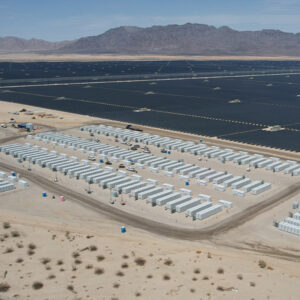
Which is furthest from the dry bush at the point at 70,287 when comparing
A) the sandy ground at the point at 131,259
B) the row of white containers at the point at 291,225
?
the row of white containers at the point at 291,225

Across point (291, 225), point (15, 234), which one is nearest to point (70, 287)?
point (15, 234)

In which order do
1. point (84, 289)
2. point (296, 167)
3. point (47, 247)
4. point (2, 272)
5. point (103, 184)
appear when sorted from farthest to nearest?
point (296, 167) → point (103, 184) → point (47, 247) → point (2, 272) → point (84, 289)

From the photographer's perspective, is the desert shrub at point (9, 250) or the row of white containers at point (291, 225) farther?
the row of white containers at point (291, 225)

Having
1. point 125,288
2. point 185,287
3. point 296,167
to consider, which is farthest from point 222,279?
point 296,167

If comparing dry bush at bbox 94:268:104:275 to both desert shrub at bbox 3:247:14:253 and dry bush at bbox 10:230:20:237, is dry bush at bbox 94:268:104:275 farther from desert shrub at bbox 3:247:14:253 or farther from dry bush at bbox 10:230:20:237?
dry bush at bbox 10:230:20:237

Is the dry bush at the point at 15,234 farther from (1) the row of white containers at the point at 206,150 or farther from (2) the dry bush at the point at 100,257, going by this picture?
(1) the row of white containers at the point at 206,150

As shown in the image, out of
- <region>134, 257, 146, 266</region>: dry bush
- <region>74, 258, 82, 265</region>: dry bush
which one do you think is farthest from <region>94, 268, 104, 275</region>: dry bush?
<region>134, 257, 146, 266</region>: dry bush

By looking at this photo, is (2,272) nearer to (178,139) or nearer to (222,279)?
(222,279)

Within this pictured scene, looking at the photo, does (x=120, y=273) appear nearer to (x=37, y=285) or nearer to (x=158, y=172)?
(x=37, y=285)
